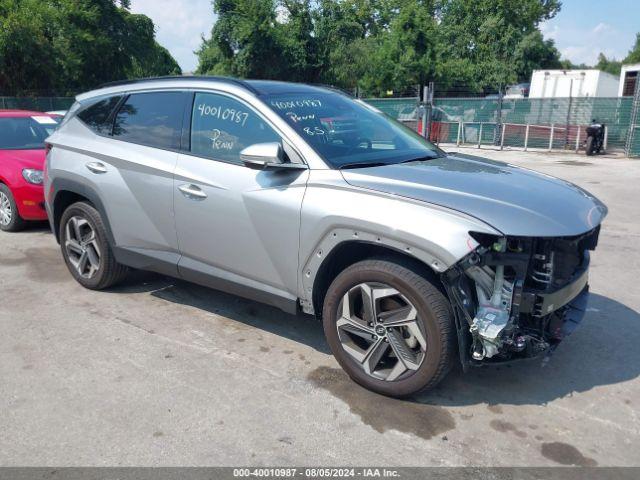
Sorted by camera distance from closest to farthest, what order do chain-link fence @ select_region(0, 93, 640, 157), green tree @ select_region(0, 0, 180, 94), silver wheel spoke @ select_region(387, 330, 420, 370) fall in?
silver wheel spoke @ select_region(387, 330, 420, 370) < chain-link fence @ select_region(0, 93, 640, 157) < green tree @ select_region(0, 0, 180, 94)

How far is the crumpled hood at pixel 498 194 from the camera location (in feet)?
9.16

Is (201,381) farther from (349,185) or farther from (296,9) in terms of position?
(296,9)

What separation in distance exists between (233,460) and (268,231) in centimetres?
139

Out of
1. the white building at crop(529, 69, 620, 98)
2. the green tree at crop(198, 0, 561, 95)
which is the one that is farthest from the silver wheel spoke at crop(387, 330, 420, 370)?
the green tree at crop(198, 0, 561, 95)

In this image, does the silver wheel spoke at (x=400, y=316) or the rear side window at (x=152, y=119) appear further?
the rear side window at (x=152, y=119)

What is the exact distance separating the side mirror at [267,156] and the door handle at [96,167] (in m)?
1.67

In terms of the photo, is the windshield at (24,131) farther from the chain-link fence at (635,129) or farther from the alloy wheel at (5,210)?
the chain-link fence at (635,129)

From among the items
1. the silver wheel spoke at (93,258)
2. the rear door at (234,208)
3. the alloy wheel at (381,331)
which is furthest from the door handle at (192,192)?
the silver wheel spoke at (93,258)

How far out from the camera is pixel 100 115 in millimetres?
4699

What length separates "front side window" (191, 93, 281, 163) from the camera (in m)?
3.61

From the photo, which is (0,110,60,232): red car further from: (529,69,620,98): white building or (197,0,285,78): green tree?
(197,0,285,78): green tree

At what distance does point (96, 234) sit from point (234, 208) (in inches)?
67.9

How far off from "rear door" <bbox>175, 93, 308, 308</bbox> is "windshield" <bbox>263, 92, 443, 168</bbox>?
0.18 metres

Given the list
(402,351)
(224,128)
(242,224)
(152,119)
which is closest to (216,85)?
(224,128)
